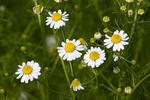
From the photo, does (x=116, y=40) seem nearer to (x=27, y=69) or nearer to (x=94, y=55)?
(x=94, y=55)

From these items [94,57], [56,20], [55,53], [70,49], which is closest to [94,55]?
[94,57]

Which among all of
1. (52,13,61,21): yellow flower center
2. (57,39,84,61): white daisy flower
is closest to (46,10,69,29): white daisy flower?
(52,13,61,21): yellow flower center

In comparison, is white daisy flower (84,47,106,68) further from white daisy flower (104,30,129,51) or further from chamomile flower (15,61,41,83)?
chamomile flower (15,61,41,83)

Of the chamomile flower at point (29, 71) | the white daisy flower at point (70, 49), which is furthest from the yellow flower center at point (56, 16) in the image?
the chamomile flower at point (29, 71)

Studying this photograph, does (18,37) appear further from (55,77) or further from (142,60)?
(142,60)

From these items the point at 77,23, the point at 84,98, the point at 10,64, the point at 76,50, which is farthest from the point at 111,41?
the point at 10,64

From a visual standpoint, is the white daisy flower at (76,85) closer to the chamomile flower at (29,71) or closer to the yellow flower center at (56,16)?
the chamomile flower at (29,71)

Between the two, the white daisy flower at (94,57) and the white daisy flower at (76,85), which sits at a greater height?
the white daisy flower at (94,57)
